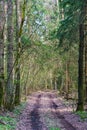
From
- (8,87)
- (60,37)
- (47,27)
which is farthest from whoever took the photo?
(47,27)

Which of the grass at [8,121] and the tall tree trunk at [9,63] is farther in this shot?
the tall tree trunk at [9,63]

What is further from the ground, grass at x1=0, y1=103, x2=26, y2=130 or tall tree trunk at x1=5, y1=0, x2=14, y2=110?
tall tree trunk at x1=5, y1=0, x2=14, y2=110

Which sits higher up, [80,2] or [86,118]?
[80,2]

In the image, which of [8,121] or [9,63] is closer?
[8,121]

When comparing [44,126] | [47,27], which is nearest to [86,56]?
[47,27]

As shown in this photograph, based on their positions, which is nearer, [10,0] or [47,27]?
[10,0]

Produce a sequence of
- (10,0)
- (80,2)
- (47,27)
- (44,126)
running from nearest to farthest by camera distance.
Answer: (44,126), (80,2), (10,0), (47,27)

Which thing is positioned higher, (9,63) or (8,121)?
(9,63)

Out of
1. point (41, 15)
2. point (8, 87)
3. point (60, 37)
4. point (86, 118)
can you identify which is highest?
point (41, 15)

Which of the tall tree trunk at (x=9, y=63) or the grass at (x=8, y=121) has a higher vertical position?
the tall tree trunk at (x=9, y=63)

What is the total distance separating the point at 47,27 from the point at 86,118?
Answer: 34.1 feet

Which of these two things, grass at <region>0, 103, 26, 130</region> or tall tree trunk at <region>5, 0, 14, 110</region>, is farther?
tall tree trunk at <region>5, 0, 14, 110</region>

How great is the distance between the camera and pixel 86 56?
27547 mm

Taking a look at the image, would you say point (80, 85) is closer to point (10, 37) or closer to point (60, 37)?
point (60, 37)
